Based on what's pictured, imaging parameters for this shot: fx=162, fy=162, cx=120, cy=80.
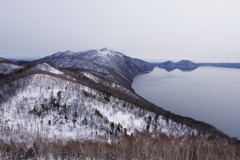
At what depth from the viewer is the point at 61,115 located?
37.3 meters

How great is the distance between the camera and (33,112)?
36.2 meters

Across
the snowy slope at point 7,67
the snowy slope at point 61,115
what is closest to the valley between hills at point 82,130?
the snowy slope at point 61,115

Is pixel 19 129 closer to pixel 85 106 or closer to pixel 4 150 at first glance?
pixel 4 150

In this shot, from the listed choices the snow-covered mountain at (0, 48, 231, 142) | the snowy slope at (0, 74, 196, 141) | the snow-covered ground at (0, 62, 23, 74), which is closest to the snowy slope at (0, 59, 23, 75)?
the snow-covered ground at (0, 62, 23, 74)

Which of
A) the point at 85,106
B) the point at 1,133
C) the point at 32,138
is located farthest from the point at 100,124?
the point at 1,133

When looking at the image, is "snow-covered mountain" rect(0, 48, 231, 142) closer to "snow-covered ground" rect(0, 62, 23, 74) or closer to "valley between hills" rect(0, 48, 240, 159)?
"valley between hills" rect(0, 48, 240, 159)

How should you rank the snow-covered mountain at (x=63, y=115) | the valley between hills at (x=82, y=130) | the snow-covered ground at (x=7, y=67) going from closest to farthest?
the valley between hills at (x=82, y=130)
the snow-covered mountain at (x=63, y=115)
the snow-covered ground at (x=7, y=67)

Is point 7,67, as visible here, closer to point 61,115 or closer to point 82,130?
point 61,115

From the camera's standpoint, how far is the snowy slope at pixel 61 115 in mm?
32125

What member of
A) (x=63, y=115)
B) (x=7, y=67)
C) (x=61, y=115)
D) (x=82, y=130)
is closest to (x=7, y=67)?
(x=7, y=67)

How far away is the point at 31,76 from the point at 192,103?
77.4 meters

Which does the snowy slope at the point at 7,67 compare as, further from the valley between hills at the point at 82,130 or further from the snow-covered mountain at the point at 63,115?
the valley between hills at the point at 82,130

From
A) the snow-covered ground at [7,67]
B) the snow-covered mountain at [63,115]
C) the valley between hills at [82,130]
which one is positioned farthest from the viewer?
the snow-covered ground at [7,67]

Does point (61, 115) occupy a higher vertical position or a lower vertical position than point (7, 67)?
lower
